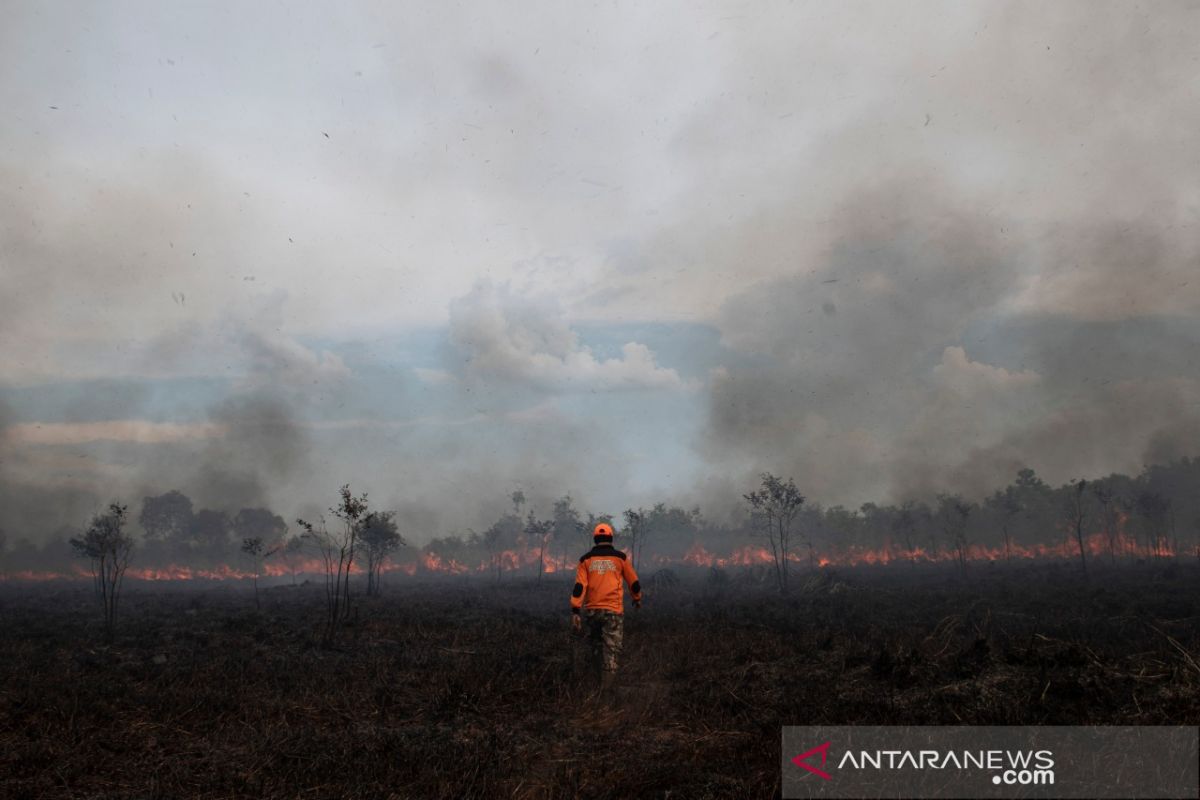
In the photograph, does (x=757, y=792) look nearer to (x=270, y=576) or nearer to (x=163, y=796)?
(x=163, y=796)

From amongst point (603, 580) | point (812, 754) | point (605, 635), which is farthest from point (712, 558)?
point (812, 754)

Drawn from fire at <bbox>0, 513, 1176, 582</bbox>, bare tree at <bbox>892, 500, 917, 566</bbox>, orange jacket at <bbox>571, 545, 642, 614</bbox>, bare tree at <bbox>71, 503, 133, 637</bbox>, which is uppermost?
orange jacket at <bbox>571, 545, 642, 614</bbox>

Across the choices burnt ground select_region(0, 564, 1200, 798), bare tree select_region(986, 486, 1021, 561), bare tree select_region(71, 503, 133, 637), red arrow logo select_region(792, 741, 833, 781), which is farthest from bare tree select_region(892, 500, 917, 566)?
red arrow logo select_region(792, 741, 833, 781)

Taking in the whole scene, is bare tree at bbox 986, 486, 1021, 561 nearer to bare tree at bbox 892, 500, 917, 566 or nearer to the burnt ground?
bare tree at bbox 892, 500, 917, 566

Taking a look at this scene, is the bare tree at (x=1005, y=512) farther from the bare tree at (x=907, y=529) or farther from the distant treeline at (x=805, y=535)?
the bare tree at (x=907, y=529)

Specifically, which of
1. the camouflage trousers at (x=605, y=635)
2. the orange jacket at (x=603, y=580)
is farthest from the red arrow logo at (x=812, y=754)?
the camouflage trousers at (x=605, y=635)

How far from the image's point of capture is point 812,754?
5508mm

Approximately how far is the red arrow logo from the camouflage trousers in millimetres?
3925

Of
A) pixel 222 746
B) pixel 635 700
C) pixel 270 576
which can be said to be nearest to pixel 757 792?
pixel 635 700

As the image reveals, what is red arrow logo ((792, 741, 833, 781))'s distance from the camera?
503 centimetres

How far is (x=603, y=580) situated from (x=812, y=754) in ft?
13.8

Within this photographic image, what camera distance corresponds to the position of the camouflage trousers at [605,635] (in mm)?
9203

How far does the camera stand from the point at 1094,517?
242 ft

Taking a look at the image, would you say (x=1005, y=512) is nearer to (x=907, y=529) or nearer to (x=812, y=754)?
(x=907, y=529)
